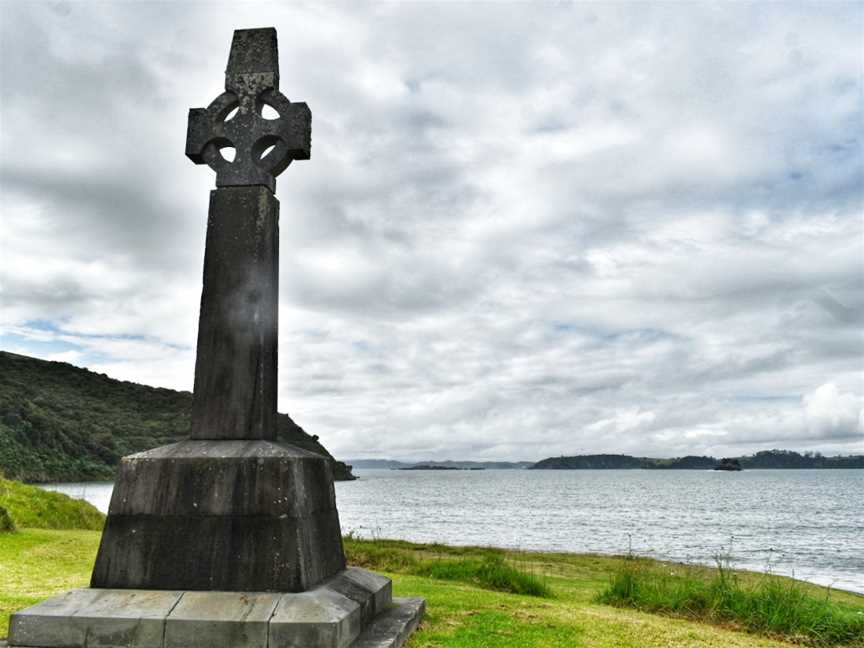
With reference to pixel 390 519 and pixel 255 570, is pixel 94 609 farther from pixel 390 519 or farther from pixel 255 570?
pixel 390 519

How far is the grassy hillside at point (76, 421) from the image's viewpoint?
80.4 m

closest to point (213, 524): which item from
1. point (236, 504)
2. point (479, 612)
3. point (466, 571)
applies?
point (236, 504)

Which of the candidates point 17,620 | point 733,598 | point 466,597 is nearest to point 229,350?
point 17,620

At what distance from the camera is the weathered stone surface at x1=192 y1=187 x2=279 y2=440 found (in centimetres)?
635

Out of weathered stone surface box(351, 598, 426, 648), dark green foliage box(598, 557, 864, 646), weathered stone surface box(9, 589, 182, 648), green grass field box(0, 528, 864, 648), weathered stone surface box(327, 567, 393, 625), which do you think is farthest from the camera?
dark green foliage box(598, 557, 864, 646)

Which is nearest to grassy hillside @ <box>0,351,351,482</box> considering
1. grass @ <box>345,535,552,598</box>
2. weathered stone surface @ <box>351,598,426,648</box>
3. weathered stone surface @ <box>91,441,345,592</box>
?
grass @ <box>345,535,552,598</box>

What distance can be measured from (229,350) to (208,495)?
1.35m

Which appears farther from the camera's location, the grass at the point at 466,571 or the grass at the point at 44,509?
the grass at the point at 44,509

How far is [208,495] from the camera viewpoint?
579 centimetres

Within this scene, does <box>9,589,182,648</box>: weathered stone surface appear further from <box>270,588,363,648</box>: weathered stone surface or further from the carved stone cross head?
the carved stone cross head

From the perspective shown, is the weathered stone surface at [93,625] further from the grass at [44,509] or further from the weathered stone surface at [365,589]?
the grass at [44,509]

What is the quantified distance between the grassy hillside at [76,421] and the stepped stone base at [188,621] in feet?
226

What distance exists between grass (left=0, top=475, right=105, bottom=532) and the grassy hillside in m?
53.8

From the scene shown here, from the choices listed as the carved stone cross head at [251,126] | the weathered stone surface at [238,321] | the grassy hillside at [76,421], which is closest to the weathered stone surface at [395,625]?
the weathered stone surface at [238,321]
